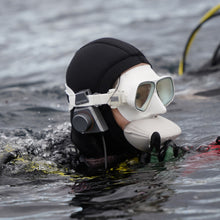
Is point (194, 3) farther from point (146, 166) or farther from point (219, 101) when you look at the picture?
point (146, 166)

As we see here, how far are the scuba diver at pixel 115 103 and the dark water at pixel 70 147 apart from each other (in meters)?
0.21

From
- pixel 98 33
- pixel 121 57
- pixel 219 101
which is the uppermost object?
pixel 98 33

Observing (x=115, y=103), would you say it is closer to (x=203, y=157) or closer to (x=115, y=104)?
(x=115, y=104)

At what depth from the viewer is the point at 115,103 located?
3.48m

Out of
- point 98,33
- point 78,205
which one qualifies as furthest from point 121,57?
point 98,33

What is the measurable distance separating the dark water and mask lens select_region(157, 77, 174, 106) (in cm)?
45

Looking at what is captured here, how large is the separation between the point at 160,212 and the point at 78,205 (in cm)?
56

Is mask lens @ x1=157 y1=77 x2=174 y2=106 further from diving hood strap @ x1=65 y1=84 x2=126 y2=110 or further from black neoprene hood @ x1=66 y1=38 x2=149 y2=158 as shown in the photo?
diving hood strap @ x1=65 y1=84 x2=126 y2=110

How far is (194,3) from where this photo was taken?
18688 millimetres

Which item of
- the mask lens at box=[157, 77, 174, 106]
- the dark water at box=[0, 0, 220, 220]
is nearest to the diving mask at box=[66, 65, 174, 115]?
the mask lens at box=[157, 77, 174, 106]

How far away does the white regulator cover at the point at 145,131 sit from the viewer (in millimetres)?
3498

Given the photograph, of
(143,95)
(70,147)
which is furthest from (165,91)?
(70,147)

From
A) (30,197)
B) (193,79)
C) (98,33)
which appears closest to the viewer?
(30,197)

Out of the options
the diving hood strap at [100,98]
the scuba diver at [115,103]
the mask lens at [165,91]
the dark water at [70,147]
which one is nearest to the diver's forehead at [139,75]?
the scuba diver at [115,103]
